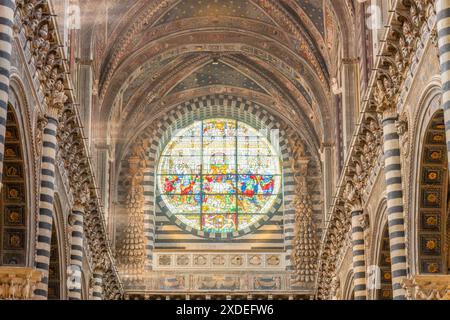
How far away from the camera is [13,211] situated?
1923 centimetres

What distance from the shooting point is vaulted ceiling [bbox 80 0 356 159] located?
30266mm

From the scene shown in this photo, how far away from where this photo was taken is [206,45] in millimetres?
33719

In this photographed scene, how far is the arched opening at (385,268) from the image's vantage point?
2288cm

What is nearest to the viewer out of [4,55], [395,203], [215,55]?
[4,55]

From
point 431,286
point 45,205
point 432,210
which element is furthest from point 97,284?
point 432,210

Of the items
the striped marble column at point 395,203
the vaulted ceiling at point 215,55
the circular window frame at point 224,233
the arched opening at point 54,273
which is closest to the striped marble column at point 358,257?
the striped marble column at point 395,203

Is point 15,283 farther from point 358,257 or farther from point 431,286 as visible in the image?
point 358,257

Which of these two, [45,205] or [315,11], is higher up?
[315,11]

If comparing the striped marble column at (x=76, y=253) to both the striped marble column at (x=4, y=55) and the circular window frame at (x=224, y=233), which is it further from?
the circular window frame at (x=224, y=233)

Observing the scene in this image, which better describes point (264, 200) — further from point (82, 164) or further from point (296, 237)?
point (82, 164)

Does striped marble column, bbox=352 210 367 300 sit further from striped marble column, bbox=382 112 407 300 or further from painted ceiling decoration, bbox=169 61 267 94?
painted ceiling decoration, bbox=169 61 267 94

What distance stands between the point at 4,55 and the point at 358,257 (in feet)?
40.2
